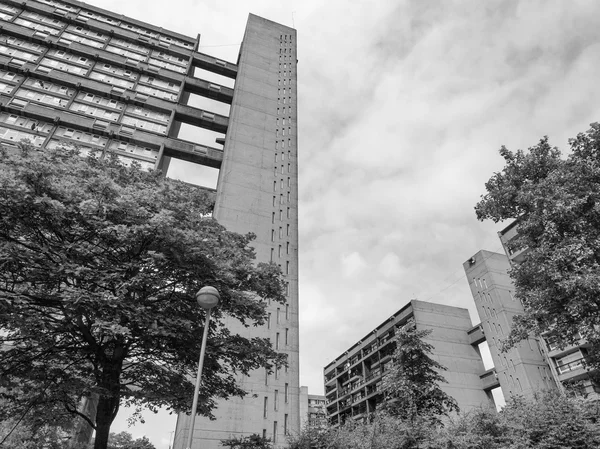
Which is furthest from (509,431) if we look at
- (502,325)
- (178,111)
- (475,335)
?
(178,111)

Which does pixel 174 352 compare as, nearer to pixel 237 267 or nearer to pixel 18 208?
pixel 237 267

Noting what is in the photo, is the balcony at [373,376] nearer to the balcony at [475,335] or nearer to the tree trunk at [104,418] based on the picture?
the balcony at [475,335]

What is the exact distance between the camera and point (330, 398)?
78125 mm

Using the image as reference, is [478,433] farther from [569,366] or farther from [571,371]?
[569,366]

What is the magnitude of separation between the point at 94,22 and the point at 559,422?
64.6m

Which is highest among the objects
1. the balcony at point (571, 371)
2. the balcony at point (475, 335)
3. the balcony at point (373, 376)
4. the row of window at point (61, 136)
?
the row of window at point (61, 136)

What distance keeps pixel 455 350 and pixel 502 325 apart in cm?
1037

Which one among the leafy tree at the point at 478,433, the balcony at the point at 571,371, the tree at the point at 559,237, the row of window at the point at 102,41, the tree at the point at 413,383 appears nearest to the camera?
the tree at the point at 559,237

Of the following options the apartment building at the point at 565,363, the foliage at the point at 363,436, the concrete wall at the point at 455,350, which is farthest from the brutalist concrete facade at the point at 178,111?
the concrete wall at the point at 455,350

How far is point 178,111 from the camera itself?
161 feet

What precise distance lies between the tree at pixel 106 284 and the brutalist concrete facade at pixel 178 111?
16.1 metres

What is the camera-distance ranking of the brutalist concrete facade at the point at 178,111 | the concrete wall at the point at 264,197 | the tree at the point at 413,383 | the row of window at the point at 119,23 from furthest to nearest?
the row of window at the point at 119,23 → the brutalist concrete facade at the point at 178,111 → the concrete wall at the point at 264,197 → the tree at the point at 413,383

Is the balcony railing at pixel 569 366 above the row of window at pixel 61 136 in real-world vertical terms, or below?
below

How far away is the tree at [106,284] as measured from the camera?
11.7 m
